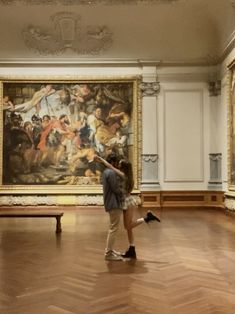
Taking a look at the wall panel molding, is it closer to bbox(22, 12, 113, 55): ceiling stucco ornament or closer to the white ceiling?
the white ceiling

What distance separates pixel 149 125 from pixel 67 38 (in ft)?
13.6

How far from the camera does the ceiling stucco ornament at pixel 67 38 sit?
1541 cm

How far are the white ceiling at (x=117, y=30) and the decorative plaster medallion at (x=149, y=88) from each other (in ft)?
2.83

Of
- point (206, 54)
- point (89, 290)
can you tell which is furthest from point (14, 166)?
point (89, 290)

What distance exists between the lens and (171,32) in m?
15.4

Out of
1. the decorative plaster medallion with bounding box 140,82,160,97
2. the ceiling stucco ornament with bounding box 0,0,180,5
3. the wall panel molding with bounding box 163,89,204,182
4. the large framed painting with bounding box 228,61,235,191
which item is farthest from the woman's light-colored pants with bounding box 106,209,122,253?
the decorative plaster medallion with bounding box 140,82,160,97

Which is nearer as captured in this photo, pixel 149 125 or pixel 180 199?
pixel 180 199

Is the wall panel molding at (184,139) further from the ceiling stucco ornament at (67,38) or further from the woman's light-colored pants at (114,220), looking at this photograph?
the woman's light-colored pants at (114,220)

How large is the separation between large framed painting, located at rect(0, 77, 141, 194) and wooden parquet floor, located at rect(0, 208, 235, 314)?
6.64 meters

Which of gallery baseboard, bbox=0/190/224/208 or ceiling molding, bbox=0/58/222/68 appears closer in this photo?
gallery baseboard, bbox=0/190/224/208

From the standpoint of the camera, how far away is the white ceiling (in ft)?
46.0

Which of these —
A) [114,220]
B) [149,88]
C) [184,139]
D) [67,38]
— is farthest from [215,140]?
[114,220]

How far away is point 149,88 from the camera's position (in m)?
16.2

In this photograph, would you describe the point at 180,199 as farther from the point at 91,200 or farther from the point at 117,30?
the point at 117,30
